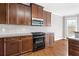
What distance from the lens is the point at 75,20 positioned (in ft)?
32.5

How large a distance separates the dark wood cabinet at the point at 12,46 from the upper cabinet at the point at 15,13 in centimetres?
68

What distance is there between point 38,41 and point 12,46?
1.79 m

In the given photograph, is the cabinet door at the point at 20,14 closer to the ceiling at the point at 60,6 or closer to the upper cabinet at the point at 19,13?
the upper cabinet at the point at 19,13

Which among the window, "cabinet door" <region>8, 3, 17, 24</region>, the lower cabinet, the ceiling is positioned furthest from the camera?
the window

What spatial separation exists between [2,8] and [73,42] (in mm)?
2736

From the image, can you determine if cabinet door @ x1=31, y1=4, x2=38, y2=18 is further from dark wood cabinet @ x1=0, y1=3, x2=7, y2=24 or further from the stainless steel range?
dark wood cabinet @ x1=0, y1=3, x2=7, y2=24

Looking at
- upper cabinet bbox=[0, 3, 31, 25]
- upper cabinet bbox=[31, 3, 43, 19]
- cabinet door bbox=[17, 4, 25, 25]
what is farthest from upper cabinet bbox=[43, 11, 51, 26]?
cabinet door bbox=[17, 4, 25, 25]

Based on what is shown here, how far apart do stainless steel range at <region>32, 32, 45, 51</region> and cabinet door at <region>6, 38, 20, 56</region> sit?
3.83ft

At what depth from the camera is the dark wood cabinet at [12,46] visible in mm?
3620

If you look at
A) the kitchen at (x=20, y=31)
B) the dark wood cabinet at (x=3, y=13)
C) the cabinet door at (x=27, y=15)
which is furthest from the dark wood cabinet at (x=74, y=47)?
the dark wood cabinet at (x=3, y=13)

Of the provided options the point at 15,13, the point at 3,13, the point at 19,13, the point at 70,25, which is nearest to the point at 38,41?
the point at 19,13

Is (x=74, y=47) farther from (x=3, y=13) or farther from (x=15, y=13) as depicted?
(x=3, y=13)

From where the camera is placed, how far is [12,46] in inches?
151

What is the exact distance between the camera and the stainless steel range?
510 cm
